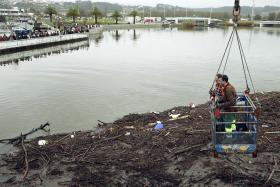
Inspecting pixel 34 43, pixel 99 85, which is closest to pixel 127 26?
pixel 34 43

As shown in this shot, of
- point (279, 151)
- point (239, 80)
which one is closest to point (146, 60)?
point (239, 80)

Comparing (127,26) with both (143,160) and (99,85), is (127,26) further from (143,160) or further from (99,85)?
(143,160)

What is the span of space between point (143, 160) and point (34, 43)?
41536 millimetres

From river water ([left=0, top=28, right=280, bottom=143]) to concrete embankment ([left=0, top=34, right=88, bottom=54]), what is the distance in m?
1.89

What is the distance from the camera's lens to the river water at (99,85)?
58.3 ft

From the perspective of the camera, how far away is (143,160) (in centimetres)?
1056

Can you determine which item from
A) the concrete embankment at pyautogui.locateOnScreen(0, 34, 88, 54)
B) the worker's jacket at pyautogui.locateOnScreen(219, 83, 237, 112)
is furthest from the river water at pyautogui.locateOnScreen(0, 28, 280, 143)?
the worker's jacket at pyautogui.locateOnScreen(219, 83, 237, 112)

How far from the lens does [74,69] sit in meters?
32.7

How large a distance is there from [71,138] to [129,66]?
22.1 m

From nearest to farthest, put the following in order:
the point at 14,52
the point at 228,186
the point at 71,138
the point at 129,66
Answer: the point at 228,186, the point at 71,138, the point at 129,66, the point at 14,52

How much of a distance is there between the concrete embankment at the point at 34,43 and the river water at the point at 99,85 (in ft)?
6.20

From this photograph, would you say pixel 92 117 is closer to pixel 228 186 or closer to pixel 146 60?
pixel 228 186

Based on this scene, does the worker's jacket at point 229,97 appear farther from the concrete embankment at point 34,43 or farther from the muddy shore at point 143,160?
the concrete embankment at point 34,43

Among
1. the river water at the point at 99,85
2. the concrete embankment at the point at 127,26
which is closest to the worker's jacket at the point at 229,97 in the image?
the river water at the point at 99,85
